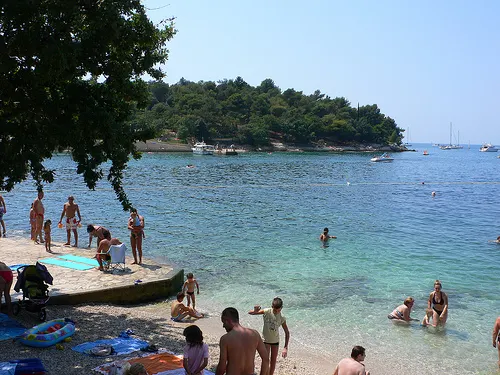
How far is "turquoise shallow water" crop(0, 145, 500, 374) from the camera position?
39.7 ft

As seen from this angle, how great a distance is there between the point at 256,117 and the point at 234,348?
142 meters

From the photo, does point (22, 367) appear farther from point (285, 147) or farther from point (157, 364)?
point (285, 147)

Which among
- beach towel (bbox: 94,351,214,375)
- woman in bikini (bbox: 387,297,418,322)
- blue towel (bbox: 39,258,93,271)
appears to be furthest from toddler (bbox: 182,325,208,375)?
blue towel (bbox: 39,258,93,271)

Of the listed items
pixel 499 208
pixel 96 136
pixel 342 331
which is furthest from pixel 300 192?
pixel 96 136

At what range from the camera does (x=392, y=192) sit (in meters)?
46.4

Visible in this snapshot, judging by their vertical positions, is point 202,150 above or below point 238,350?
Answer: above

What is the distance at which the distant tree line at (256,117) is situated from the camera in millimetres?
130750

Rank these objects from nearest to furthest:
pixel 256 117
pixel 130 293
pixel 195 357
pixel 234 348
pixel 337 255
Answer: pixel 234 348
pixel 195 357
pixel 130 293
pixel 337 255
pixel 256 117

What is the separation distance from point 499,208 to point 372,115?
500 feet

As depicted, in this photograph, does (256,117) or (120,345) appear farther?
(256,117)

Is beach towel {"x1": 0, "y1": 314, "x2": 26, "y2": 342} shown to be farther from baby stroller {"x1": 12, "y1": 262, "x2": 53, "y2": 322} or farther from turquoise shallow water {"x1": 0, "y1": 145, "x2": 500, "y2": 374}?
turquoise shallow water {"x1": 0, "y1": 145, "x2": 500, "y2": 374}

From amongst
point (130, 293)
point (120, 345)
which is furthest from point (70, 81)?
point (130, 293)

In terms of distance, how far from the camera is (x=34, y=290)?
31.8ft

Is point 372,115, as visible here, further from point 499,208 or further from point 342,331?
point 342,331
